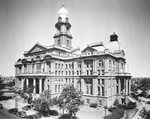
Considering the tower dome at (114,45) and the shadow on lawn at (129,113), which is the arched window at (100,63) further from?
the shadow on lawn at (129,113)

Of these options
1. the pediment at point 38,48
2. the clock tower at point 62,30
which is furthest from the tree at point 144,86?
the pediment at point 38,48

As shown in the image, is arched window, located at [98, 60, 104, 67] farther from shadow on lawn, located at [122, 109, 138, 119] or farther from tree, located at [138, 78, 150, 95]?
tree, located at [138, 78, 150, 95]

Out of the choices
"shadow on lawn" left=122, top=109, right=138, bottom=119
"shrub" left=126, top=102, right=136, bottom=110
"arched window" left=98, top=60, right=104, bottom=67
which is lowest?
"shadow on lawn" left=122, top=109, right=138, bottom=119

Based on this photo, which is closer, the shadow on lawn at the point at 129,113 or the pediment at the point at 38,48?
the shadow on lawn at the point at 129,113

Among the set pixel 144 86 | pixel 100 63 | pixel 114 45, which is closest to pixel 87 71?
pixel 100 63

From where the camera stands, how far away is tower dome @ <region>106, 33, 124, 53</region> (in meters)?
51.6

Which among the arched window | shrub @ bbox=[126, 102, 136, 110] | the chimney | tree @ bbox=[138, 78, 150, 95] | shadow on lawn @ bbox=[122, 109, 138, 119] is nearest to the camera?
shadow on lawn @ bbox=[122, 109, 138, 119]

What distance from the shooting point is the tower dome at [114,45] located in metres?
51.6

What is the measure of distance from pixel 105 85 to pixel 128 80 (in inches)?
475

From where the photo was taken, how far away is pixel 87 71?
4797cm

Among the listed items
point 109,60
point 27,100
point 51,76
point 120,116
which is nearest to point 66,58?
point 51,76

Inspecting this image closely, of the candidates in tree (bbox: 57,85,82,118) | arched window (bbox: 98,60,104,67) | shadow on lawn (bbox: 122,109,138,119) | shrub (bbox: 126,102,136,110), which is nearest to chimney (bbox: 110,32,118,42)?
arched window (bbox: 98,60,104,67)

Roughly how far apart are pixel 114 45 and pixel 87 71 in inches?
631

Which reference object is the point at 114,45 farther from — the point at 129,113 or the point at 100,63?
the point at 129,113
